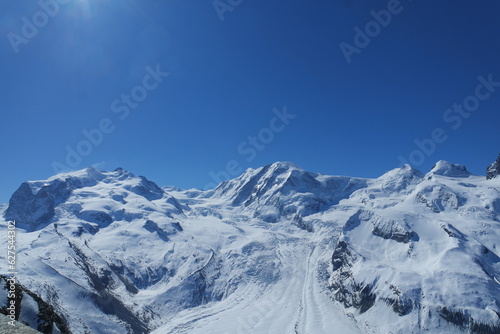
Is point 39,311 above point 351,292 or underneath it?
underneath

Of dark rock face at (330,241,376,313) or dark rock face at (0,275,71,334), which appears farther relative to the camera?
dark rock face at (330,241,376,313)

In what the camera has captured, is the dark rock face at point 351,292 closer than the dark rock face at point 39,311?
No

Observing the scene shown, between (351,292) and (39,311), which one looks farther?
(351,292)

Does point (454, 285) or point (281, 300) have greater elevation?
point (454, 285)

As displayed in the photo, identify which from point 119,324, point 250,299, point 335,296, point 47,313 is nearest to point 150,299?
point 119,324

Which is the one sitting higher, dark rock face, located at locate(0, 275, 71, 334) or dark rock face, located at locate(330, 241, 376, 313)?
dark rock face, located at locate(330, 241, 376, 313)

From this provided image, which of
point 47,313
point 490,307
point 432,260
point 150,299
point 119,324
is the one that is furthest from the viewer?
point 150,299

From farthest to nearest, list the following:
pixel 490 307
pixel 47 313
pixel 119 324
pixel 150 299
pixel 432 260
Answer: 1. pixel 150 299
2. pixel 432 260
3. pixel 119 324
4. pixel 490 307
5. pixel 47 313

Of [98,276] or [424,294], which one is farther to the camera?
[98,276]

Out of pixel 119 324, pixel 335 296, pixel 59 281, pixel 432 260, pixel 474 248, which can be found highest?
pixel 474 248

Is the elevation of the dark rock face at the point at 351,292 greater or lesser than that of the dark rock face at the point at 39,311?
greater

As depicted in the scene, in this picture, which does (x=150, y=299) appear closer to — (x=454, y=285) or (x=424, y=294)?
(x=424, y=294)
